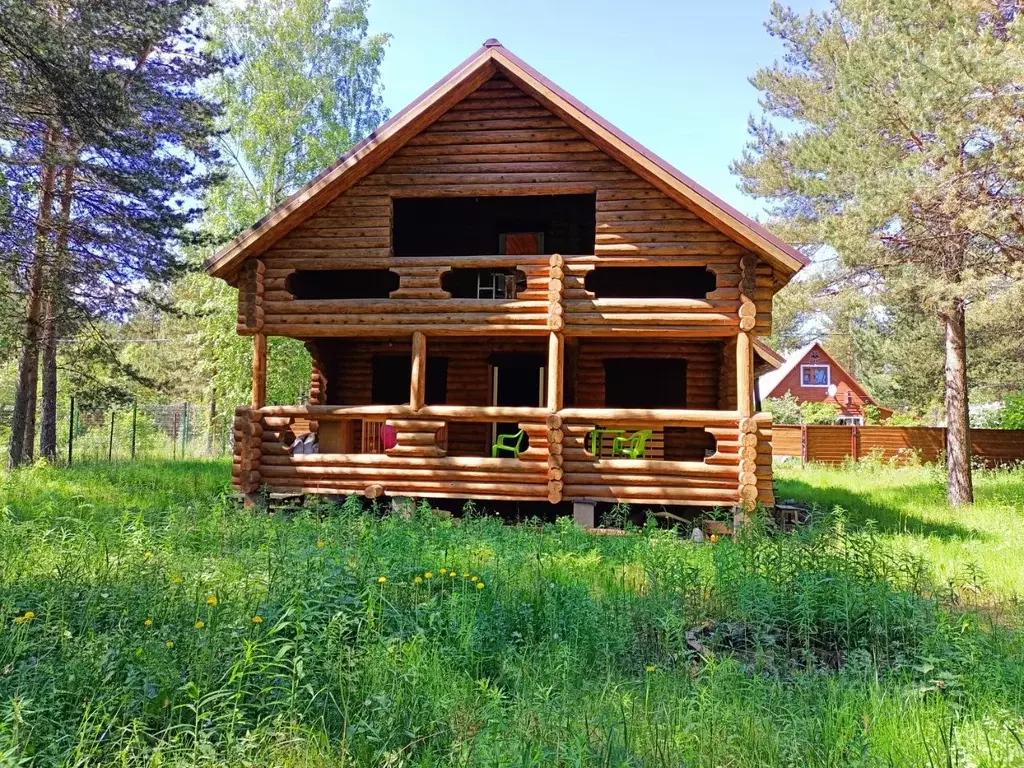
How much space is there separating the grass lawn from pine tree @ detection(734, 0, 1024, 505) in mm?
7200

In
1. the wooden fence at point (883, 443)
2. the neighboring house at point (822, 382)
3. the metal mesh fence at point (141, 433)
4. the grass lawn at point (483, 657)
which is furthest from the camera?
the neighboring house at point (822, 382)

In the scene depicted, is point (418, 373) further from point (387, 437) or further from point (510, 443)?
point (387, 437)

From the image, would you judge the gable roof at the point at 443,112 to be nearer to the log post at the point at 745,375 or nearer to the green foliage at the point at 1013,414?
the log post at the point at 745,375

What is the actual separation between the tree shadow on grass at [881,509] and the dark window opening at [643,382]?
123 inches

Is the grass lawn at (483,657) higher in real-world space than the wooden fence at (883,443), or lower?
lower

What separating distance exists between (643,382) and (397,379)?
5446mm

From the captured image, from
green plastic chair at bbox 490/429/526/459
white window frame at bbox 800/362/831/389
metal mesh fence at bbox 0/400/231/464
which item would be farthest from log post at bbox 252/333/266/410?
white window frame at bbox 800/362/831/389

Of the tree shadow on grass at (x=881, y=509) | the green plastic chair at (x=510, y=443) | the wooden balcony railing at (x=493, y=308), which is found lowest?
the tree shadow on grass at (x=881, y=509)

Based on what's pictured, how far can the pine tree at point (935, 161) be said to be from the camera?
1035cm

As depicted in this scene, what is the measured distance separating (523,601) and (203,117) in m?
15.2

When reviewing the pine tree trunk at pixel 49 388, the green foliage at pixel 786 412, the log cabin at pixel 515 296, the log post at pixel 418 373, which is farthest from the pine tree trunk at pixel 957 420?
the green foliage at pixel 786 412

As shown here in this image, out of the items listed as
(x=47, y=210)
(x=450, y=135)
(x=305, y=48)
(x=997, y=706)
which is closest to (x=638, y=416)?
(x=450, y=135)

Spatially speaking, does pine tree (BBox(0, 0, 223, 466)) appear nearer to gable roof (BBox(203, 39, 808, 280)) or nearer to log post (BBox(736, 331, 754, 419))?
gable roof (BBox(203, 39, 808, 280))

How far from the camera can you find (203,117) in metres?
15.4
